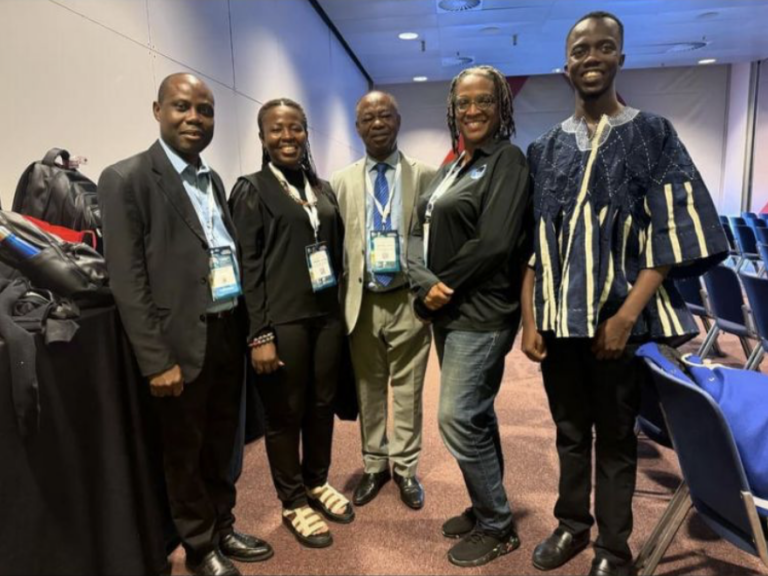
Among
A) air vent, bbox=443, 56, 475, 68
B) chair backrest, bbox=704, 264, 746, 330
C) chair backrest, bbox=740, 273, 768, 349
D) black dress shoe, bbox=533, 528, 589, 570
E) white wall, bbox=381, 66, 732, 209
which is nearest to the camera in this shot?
black dress shoe, bbox=533, 528, 589, 570

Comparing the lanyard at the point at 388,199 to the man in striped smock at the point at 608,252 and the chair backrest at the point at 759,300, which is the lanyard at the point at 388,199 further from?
the chair backrest at the point at 759,300

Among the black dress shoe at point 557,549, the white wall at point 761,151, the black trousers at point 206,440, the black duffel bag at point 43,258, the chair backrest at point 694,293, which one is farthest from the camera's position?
the white wall at point 761,151

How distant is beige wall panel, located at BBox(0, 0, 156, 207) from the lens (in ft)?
5.50

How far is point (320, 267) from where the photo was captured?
184 centimetres

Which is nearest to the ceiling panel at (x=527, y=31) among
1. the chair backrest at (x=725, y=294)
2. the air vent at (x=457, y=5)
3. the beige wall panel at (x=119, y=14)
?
the air vent at (x=457, y=5)

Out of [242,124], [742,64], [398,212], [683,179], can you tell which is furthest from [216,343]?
[742,64]

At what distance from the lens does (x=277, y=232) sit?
5.84 feet

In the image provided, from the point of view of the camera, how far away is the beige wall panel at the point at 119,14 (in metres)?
1.98

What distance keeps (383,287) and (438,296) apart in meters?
0.41

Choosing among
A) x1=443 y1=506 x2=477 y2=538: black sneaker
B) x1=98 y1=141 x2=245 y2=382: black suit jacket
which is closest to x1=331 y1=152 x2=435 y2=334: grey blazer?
x1=98 y1=141 x2=245 y2=382: black suit jacket

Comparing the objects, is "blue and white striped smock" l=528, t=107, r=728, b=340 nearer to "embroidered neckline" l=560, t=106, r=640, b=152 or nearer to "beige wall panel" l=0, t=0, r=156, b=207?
"embroidered neckline" l=560, t=106, r=640, b=152

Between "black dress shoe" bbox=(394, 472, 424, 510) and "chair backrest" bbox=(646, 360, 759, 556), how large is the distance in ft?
3.48

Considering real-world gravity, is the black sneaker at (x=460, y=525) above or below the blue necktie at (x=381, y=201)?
below

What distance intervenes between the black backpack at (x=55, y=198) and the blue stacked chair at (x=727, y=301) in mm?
2999
